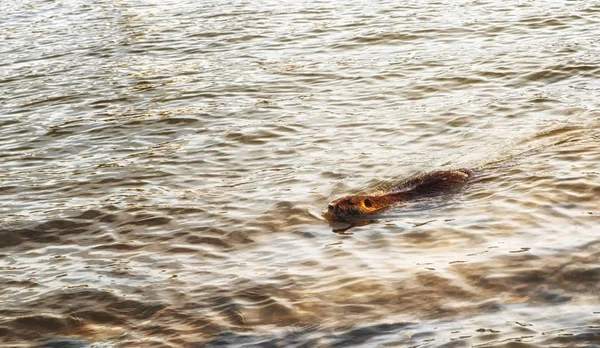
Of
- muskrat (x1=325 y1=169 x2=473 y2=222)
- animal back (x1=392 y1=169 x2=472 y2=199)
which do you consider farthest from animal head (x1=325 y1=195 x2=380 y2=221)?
animal back (x1=392 y1=169 x2=472 y2=199)

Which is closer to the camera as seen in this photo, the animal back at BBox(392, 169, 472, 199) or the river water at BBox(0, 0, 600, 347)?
the river water at BBox(0, 0, 600, 347)

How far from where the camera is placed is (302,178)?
9703mm

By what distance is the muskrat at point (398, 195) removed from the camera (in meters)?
8.22

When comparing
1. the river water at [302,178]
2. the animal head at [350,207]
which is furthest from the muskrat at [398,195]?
the river water at [302,178]

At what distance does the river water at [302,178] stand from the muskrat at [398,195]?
0.53 feet

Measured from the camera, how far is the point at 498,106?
38.2ft

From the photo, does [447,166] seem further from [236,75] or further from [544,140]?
[236,75]

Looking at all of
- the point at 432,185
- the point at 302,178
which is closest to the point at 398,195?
the point at 432,185

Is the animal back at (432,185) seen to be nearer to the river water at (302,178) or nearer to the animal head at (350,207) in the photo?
the river water at (302,178)

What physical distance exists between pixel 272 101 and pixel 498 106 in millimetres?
3130

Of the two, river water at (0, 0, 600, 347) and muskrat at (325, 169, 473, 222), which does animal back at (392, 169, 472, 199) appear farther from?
river water at (0, 0, 600, 347)

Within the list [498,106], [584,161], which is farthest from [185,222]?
[498,106]

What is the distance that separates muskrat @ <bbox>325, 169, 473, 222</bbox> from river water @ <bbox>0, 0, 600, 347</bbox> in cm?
16

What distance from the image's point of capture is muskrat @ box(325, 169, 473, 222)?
8219 mm
